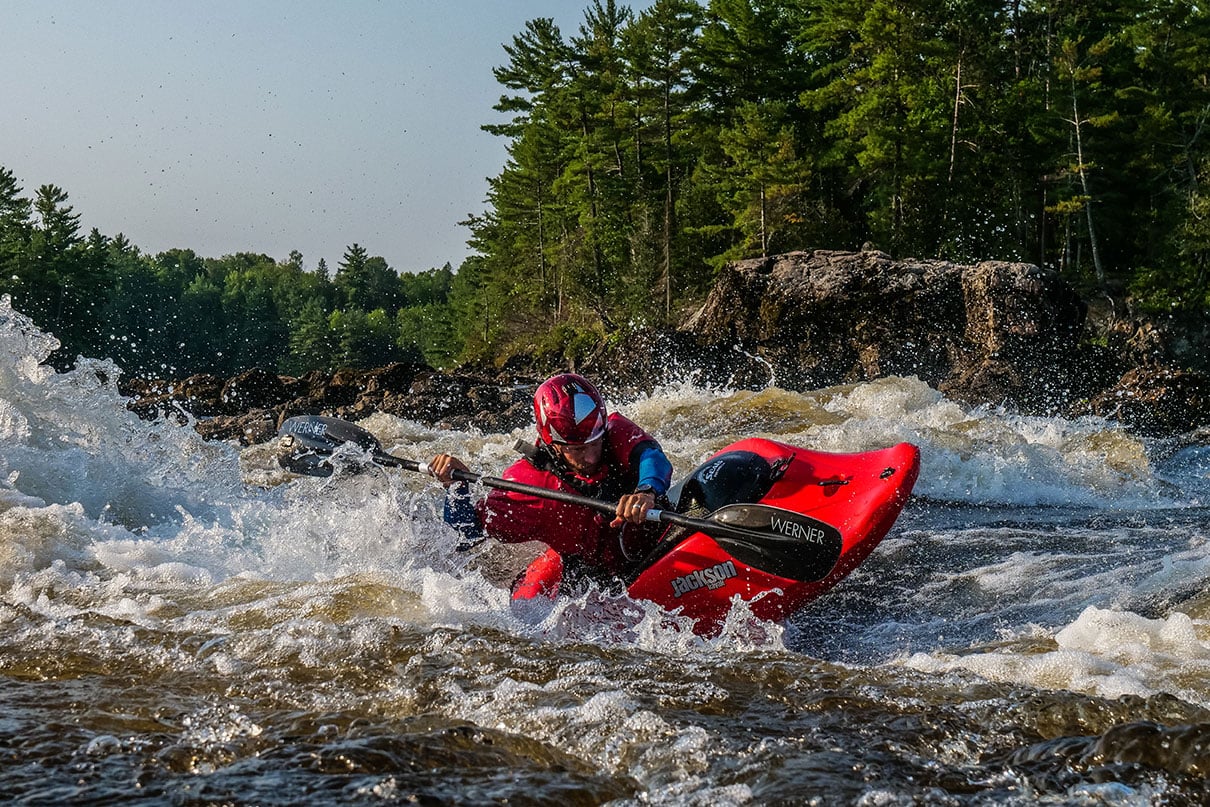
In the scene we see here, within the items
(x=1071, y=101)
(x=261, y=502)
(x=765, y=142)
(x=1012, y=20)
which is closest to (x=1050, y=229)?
(x=1071, y=101)

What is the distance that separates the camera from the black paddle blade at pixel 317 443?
7.48 metres

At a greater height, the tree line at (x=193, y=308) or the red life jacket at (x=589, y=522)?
the tree line at (x=193, y=308)

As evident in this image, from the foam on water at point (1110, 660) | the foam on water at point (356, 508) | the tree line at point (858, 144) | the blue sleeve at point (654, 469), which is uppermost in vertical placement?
the tree line at point (858, 144)

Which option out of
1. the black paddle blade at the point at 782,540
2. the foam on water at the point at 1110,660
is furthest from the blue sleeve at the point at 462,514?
the foam on water at the point at 1110,660

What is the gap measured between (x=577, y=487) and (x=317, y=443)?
2.63 m

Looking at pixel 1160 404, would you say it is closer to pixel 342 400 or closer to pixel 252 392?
pixel 342 400

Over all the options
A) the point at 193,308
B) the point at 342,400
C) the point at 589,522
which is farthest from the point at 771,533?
the point at 193,308

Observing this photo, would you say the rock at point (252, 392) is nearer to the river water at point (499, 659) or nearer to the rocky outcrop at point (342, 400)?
the rocky outcrop at point (342, 400)

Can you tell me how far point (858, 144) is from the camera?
30281 mm

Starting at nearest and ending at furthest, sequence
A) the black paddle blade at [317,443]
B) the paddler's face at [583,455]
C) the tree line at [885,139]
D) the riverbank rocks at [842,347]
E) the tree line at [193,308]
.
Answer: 1. the paddler's face at [583,455]
2. the black paddle blade at [317,443]
3. the riverbank rocks at [842,347]
4. the tree line at [885,139]
5. the tree line at [193,308]

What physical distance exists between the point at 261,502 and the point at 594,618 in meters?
4.59

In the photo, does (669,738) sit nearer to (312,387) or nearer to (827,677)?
(827,677)

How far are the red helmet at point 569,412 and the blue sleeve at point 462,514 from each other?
64 cm

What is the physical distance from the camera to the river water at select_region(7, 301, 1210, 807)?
10.5 feet
